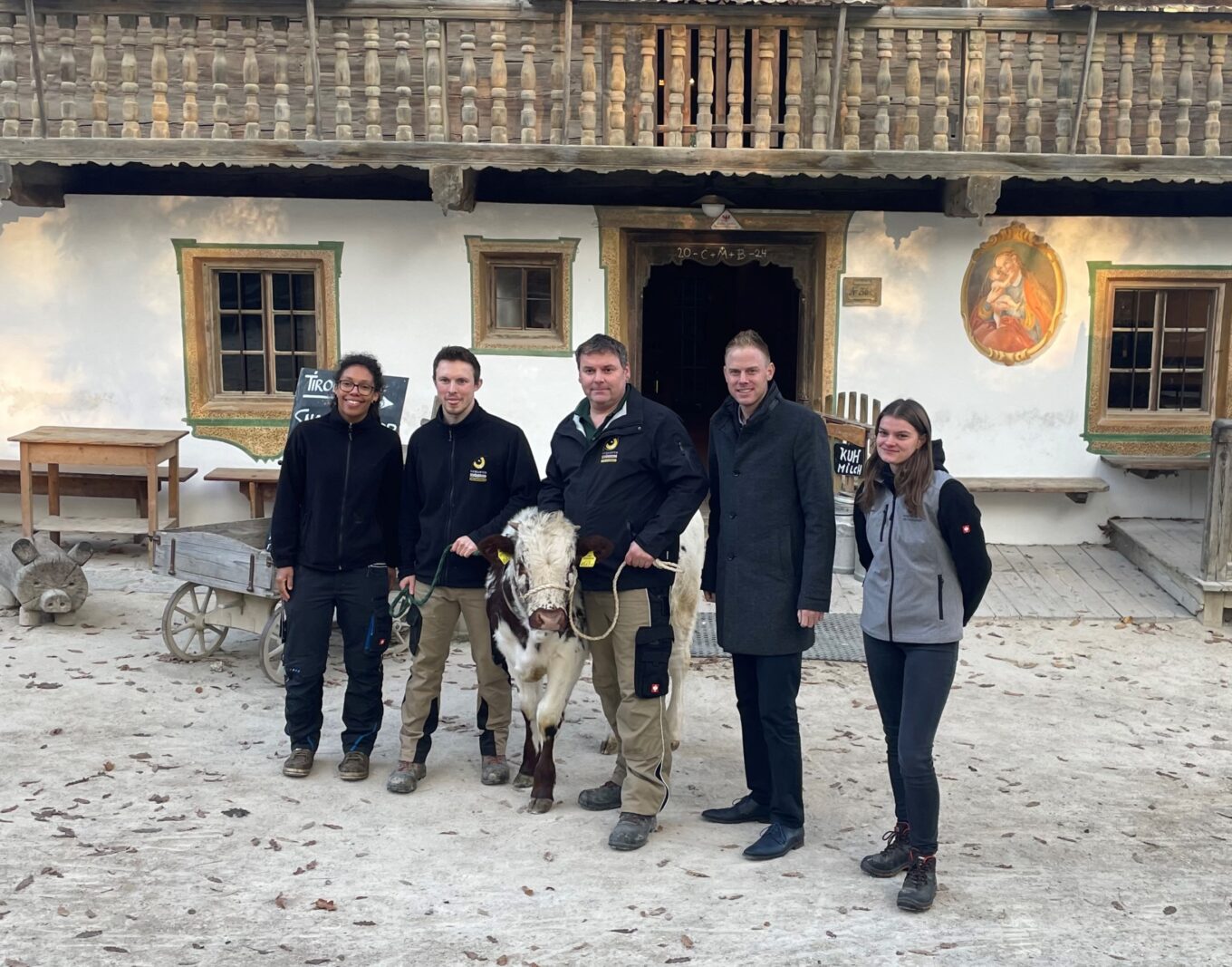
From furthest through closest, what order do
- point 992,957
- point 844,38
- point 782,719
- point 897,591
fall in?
point 844,38 → point 782,719 → point 897,591 → point 992,957

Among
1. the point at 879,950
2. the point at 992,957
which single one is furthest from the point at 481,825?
the point at 992,957

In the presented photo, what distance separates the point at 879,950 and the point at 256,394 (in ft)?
28.6

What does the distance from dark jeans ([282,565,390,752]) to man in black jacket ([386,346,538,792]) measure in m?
0.20

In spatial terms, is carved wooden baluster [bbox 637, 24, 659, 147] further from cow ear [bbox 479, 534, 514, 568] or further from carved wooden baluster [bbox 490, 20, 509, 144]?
cow ear [bbox 479, 534, 514, 568]

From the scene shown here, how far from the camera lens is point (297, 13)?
1066 centimetres

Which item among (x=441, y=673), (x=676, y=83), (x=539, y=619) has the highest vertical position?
(x=676, y=83)

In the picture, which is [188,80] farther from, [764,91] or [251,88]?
[764,91]

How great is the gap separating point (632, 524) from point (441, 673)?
1.38 metres

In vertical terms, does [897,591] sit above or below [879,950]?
above

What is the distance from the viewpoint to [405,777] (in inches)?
249

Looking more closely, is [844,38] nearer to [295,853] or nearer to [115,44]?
[115,44]

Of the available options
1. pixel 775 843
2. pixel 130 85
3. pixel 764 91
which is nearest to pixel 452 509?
pixel 775 843

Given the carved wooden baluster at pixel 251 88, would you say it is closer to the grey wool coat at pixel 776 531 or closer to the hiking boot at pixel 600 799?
the grey wool coat at pixel 776 531

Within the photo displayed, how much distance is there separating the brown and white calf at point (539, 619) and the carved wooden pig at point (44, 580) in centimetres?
438
